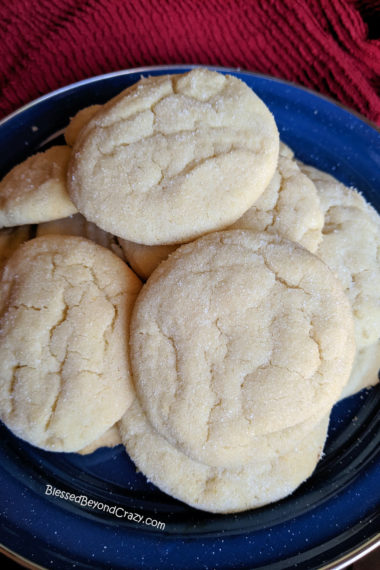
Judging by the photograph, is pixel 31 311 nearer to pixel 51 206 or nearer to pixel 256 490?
pixel 51 206

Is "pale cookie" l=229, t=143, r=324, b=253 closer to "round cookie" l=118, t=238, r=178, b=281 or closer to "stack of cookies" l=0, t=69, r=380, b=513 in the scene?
"stack of cookies" l=0, t=69, r=380, b=513

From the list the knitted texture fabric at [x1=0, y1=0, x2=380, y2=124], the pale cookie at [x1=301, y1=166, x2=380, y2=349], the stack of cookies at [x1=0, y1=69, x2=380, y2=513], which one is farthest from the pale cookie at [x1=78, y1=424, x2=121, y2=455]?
the knitted texture fabric at [x1=0, y1=0, x2=380, y2=124]

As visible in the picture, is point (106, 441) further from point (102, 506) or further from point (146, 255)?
point (146, 255)

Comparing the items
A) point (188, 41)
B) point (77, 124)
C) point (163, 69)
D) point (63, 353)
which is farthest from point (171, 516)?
point (188, 41)

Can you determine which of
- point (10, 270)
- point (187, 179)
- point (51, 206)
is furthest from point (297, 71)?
point (10, 270)

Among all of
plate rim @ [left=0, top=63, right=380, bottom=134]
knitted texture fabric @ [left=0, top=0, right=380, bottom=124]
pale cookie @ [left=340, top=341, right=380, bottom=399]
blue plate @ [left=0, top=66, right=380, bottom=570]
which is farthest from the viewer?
knitted texture fabric @ [left=0, top=0, right=380, bottom=124]

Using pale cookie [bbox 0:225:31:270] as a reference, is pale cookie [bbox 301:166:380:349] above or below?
below
